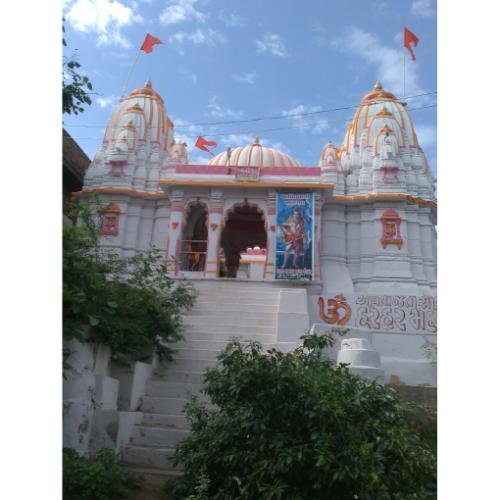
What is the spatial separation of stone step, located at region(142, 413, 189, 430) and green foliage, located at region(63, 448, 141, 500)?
2006 mm

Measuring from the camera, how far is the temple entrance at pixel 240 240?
20.4 m

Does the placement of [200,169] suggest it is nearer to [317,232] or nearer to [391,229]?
[317,232]

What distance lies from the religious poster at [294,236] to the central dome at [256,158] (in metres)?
3.71

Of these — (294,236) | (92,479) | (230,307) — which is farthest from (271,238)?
(92,479)

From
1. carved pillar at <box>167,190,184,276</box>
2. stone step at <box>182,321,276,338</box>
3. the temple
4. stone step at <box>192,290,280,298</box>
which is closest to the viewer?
stone step at <box>182,321,276,338</box>

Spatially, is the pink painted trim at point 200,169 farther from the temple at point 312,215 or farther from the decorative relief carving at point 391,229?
the decorative relief carving at point 391,229

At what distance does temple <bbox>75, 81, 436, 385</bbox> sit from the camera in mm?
13453

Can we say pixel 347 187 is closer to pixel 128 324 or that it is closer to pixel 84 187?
pixel 84 187

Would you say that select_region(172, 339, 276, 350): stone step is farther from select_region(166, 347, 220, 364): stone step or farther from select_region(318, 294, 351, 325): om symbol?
select_region(318, 294, 351, 325): om symbol

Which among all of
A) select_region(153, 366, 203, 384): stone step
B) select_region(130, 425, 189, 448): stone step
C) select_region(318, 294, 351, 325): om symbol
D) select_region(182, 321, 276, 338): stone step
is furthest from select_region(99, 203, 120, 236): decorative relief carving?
select_region(130, 425, 189, 448): stone step

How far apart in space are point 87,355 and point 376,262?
11913mm

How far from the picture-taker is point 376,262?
54.2ft

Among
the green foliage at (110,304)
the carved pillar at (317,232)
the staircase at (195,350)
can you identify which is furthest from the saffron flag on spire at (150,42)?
the carved pillar at (317,232)
